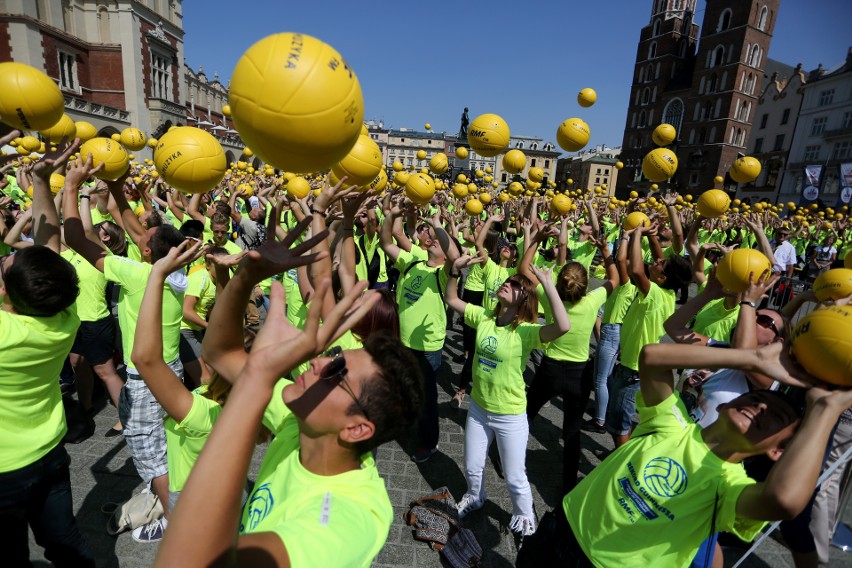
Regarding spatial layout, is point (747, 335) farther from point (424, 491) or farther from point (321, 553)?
point (424, 491)

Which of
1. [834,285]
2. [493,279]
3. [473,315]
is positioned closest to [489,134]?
[493,279]

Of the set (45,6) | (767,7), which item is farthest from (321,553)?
(767,7)

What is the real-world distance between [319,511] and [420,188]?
4.39 m

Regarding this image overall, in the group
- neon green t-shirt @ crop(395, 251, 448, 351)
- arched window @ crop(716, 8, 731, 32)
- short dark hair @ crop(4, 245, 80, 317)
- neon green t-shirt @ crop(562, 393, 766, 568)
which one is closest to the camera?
neon green t-shirt @ crop(562, 393, 766, 568)

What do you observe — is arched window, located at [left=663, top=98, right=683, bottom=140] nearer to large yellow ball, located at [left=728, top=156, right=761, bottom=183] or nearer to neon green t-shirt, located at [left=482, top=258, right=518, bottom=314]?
large yellow ball, located at [left=728, top=156, right=761, bottom=183]

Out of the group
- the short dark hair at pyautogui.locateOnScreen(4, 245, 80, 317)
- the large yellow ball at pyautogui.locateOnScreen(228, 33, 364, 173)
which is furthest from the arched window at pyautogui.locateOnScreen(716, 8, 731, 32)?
the short dark hair at pyautogui.locateOnScreen(4, 245, 80, 317)

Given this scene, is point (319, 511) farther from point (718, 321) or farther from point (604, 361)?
point (604, 361)

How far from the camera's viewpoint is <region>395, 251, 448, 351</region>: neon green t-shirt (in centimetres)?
486

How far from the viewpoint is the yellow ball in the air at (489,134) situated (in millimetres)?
5793

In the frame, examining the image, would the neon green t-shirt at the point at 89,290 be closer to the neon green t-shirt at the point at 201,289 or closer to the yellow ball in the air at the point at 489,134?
the neon green t-shirt at the point at 201,289

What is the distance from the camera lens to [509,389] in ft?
11.5

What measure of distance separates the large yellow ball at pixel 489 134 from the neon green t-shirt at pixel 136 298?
3.95 metres

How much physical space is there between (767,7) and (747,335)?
7065 centimetres

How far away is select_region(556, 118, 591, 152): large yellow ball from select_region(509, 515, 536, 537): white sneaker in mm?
4873
